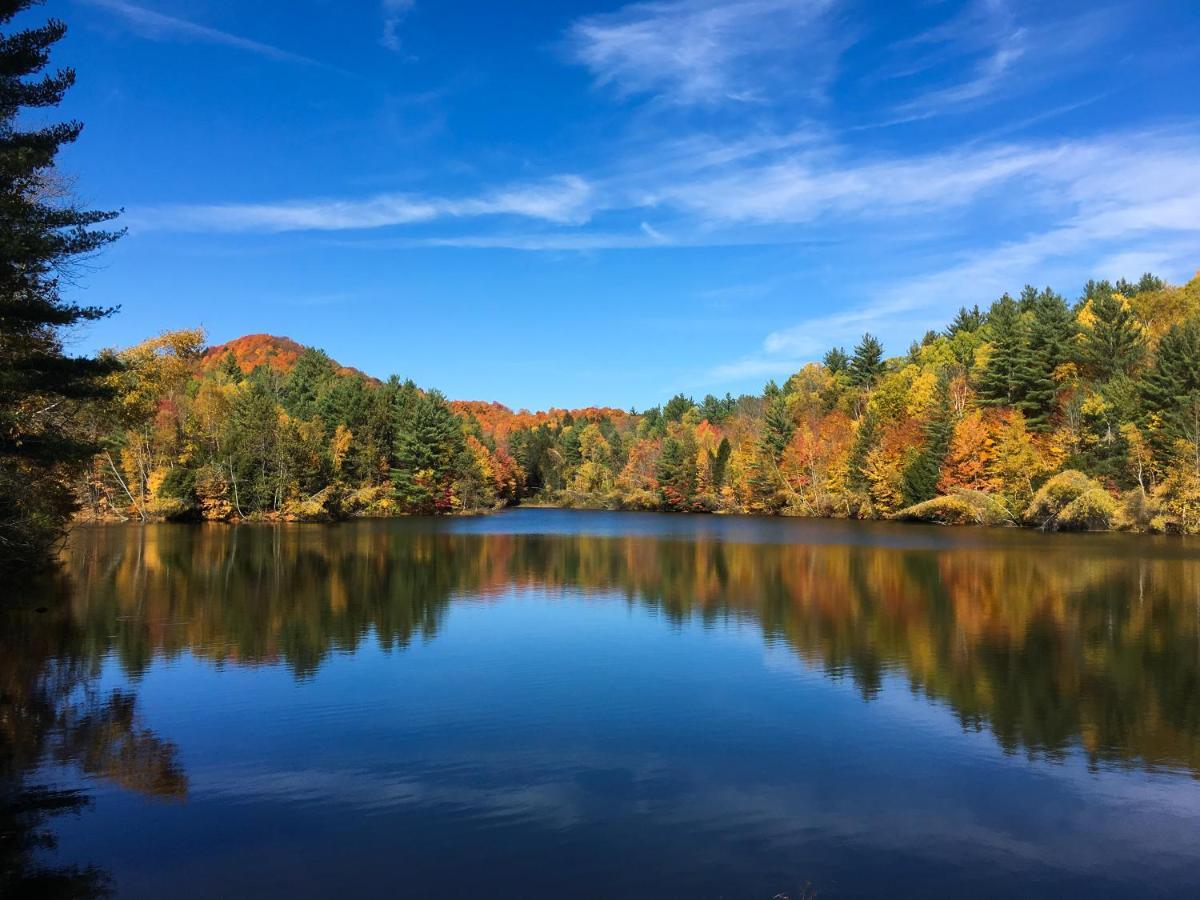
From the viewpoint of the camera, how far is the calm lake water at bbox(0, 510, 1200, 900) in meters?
6.98

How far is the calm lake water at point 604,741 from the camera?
698cm

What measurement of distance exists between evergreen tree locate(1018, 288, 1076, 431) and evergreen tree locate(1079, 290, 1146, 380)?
149 cm

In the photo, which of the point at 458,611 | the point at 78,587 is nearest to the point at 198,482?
the point at 78,587

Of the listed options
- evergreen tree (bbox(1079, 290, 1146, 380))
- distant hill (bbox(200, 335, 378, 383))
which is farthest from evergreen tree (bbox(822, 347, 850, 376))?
distant hill (bbox(200, 335, 378, 383))

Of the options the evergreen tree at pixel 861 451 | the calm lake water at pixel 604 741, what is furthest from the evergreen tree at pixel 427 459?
the calm lake water at pixel 604 741

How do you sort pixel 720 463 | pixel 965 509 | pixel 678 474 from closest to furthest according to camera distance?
pixel 965 509 < pixel 720 463 < pixel 678 474

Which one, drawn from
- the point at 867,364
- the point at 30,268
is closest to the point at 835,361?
the point at 867,364

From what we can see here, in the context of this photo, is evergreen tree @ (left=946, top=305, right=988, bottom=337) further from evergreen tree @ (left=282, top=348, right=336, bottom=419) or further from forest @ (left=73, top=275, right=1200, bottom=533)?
evergreen tree @ (left=282, top=348, right=336, bottom=419)

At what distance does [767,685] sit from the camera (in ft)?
43.2

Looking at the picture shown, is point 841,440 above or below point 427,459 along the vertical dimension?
above

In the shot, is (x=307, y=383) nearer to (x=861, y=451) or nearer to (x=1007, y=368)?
(x=861, y=451)

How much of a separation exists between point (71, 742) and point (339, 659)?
203 inches

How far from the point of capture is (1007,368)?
5697 centimetres

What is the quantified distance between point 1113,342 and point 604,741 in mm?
54699
